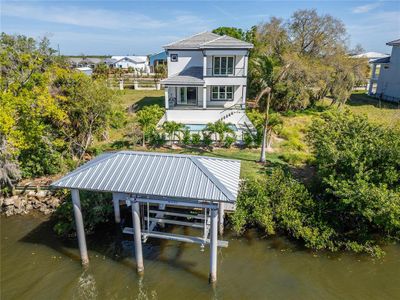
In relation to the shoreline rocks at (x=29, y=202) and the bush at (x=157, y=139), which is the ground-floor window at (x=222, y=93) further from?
the shoreline rocks at (x=29, y=202)

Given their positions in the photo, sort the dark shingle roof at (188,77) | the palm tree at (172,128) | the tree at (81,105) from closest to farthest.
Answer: the tree at (81,105)
the palm tree at (172,128)
the dark shingle roof at (188,77)

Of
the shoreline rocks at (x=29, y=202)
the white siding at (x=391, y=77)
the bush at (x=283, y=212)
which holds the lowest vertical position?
the shoreline rocks at (x=29, y=202)

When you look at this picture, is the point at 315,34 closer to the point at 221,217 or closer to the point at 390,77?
the point at 390,77

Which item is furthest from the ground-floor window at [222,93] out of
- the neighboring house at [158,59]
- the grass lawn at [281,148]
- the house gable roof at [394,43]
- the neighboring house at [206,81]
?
the neighboring house at [158,59]

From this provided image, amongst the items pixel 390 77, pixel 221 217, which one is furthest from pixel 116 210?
pixel 390 77

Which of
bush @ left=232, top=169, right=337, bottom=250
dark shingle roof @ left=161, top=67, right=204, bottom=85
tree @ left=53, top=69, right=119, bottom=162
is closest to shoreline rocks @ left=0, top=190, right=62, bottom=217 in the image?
tree @ left=53, top=69, right=119, bottom=162

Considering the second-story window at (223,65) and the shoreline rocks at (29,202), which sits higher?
the second-story window at (223,65)

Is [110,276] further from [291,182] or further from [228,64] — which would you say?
[228,64]

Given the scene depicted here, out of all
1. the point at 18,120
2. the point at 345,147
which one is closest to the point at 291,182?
the point at 345,147
